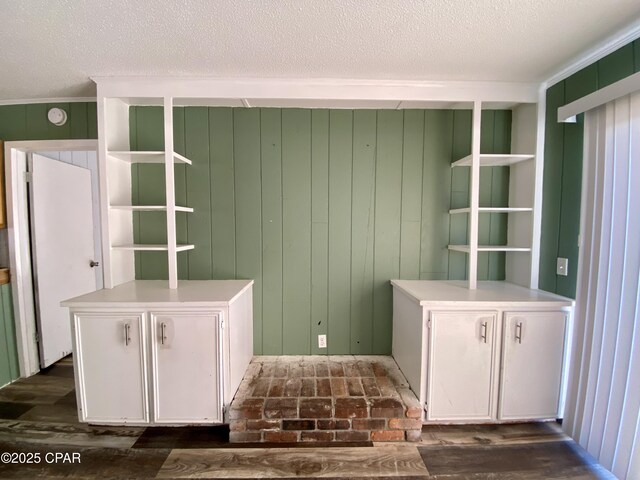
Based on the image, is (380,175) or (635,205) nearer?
(635,205)

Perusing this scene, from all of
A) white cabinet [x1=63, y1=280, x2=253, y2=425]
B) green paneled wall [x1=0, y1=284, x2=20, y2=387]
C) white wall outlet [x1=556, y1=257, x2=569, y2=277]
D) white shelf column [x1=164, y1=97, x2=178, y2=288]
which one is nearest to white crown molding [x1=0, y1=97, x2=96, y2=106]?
white shelf column [x1=164, y1=97, x2=178, y2=288]

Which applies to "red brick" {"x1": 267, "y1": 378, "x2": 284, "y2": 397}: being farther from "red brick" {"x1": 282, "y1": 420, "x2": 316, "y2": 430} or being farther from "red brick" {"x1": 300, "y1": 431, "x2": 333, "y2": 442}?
"red brick" {"x1": 300, "y1": 431, "x2": 333, "y2": 442}

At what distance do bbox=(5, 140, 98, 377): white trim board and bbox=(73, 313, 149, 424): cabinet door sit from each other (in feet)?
3.87

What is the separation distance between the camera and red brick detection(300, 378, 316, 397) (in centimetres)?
171

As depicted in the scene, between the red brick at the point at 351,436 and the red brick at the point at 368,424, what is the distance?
29 millimetres

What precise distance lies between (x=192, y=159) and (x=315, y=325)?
1.70 m

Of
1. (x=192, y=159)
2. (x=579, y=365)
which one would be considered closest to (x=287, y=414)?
A: (x=579, y=365)

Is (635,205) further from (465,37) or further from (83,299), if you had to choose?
(83,299)

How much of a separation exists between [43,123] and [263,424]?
2903mm

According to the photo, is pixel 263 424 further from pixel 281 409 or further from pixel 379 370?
pixel 379 370

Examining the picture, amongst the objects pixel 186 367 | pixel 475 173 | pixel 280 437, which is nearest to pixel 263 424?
pixel 280 437

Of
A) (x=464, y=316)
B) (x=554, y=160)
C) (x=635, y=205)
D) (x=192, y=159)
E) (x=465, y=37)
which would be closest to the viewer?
(x=635, y=205)

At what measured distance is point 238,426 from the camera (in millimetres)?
1614

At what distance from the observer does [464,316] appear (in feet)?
5.47
